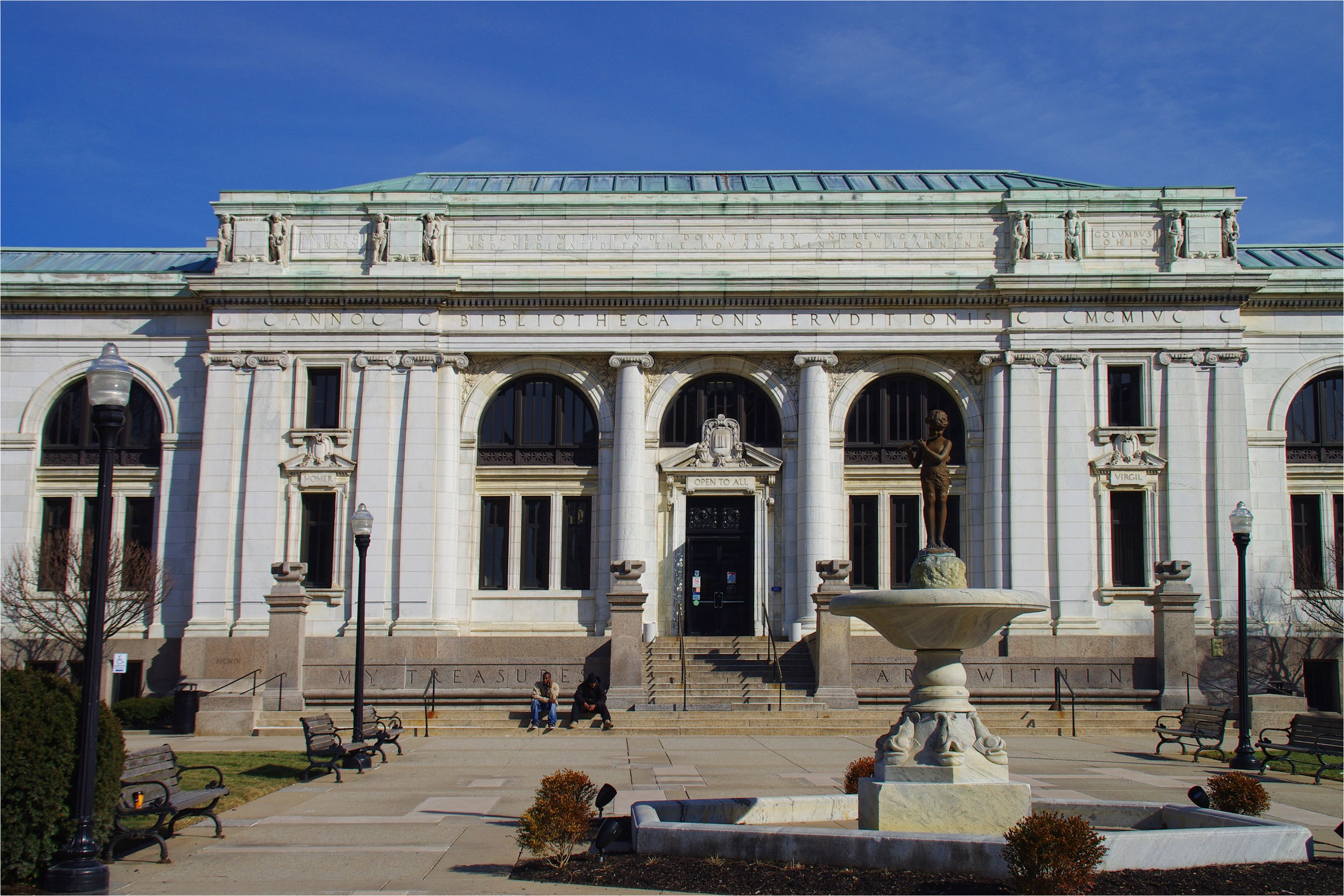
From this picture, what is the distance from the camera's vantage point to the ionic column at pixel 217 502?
36.2 m

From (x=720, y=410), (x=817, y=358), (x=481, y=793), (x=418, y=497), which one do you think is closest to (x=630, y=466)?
(x=720, y=410)

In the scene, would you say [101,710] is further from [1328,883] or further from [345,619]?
[345,619]

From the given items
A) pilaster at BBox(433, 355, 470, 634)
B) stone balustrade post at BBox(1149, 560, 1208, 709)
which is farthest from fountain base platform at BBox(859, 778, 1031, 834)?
pilaster at BBox(433, 355, 470, 634)

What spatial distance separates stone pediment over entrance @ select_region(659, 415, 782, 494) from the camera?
125ft

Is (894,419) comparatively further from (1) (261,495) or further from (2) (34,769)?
(2) (34,769)

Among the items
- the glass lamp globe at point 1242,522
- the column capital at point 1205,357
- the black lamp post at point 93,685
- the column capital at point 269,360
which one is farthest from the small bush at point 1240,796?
the column capital at point 269,360

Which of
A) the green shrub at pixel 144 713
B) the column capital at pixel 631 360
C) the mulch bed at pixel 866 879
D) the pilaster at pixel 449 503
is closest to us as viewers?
the mulch bed at pixel 866 879

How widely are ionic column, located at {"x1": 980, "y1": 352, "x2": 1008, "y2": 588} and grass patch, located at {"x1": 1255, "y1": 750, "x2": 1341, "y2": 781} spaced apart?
12.2 metres

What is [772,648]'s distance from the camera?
34.2 meters

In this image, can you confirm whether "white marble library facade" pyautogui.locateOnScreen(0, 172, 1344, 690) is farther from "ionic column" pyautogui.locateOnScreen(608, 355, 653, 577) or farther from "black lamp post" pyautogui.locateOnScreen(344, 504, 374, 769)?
"black lamp post" pyautogui.locateOnScreen(344, 504, 374, 769)

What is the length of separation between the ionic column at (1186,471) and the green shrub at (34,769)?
Result: 31435 mm

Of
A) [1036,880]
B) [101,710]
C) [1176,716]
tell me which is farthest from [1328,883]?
[1176,716]

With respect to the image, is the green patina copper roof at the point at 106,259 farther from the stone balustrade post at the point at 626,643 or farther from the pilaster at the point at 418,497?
the stone balustrade post at the point at 626,643

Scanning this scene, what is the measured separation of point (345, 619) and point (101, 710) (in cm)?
2368
